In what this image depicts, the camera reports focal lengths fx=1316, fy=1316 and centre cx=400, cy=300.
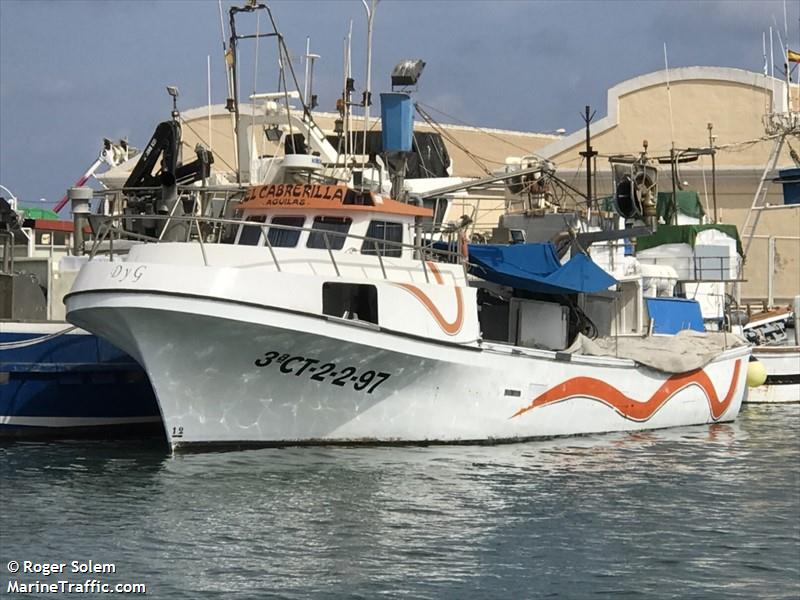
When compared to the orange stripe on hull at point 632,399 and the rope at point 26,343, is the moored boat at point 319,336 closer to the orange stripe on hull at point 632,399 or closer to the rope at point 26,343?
the orange stripe on hull at point 632,399

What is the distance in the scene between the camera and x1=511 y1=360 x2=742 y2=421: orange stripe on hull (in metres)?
22.4

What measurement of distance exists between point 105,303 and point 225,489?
3560mm

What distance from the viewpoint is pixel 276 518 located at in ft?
50.3

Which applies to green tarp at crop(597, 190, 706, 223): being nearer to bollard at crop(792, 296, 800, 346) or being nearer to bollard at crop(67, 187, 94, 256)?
bollard at crop(792, 296, 800, 346)

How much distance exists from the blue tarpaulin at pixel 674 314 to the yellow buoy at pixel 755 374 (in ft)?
8.44

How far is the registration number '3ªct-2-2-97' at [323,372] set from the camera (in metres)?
19.2

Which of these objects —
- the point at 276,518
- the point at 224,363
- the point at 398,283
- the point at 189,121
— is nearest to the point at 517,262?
the point at 398,283

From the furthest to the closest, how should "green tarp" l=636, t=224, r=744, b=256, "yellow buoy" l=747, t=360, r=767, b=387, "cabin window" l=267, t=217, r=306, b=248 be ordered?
"green tarp" l=636, t=224, r=744, b=256 → "yellow buoy" l=747, t=360, r=767, b=387 → "cabin window" l=267, t=217, r=306, b=248

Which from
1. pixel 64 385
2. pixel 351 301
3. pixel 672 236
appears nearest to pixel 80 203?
pixel 64 385

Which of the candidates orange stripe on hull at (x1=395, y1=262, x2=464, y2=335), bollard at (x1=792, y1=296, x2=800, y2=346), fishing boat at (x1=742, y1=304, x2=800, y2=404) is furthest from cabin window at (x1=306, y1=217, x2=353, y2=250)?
bollard at (x1=792, y1=296, x2=800, y2=346)

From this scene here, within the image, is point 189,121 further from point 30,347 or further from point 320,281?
point 320,281

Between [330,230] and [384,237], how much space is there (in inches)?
41.1

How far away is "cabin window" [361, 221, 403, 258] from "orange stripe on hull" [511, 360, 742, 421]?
3399 millimetres

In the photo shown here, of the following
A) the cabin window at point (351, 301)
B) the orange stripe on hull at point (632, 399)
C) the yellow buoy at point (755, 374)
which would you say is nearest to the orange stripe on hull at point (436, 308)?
the cabin window at point (351, 301)
